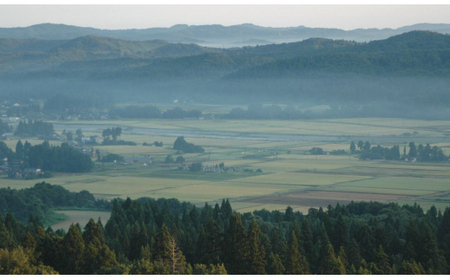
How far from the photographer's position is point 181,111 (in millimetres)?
102188

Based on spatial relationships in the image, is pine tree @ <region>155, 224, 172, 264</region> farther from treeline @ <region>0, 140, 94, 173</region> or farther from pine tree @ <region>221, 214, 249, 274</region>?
treeline @ <region>0, 140, 94, 173</region>

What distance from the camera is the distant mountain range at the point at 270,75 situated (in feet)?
388

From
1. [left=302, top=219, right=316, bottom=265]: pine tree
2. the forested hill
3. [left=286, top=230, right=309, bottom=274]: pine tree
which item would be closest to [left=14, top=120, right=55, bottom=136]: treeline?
the forested hill

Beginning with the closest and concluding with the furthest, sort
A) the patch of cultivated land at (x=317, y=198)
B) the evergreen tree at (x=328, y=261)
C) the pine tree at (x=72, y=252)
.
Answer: the evergreen tree at (x=328, y=261)
the pine tree at (x=72, y=252)
the patch of cultivated land at (x=317, y=198)

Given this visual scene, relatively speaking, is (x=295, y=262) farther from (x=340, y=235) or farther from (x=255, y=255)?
(x=340, y=235)

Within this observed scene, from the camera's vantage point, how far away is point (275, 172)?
5103cm

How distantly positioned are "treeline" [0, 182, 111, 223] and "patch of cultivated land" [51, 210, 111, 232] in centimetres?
79

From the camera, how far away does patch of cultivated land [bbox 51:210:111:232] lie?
36156mm

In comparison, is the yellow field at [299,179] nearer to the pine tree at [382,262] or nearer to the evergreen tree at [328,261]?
the evergreen tree at [328,261]

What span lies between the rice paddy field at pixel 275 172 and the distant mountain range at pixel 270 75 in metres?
31.5

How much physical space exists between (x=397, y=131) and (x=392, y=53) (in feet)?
186

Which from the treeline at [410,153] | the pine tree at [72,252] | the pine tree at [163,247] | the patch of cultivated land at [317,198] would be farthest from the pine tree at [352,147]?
the pine tree at [72,252]

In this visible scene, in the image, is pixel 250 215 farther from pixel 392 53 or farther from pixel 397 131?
pixel 392 53

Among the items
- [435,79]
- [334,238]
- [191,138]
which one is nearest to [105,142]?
[191,138]
